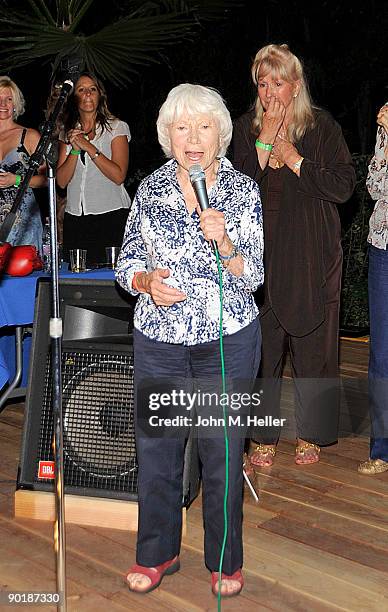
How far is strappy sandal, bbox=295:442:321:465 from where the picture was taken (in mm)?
3449

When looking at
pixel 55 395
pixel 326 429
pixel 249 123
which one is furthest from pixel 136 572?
pixel 249 123

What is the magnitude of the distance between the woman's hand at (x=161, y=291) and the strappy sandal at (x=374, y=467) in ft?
5.44

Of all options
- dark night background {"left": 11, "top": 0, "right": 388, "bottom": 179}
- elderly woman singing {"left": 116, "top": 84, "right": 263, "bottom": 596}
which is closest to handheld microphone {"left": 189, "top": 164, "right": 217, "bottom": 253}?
elderly woman singing {"left": 116, "top": 84, "right": 263, "bottom": 596}

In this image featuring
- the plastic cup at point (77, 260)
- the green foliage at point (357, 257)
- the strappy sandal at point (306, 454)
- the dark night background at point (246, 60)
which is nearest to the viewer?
the plastic cup at point (77, 260)

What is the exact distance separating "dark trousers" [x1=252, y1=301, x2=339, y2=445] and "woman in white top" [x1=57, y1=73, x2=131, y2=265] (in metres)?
1.06

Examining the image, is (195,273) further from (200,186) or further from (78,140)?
(78,140)

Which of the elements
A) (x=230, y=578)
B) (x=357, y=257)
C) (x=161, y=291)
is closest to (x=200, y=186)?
(x=161, y=291)

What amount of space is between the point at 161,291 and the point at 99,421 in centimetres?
99

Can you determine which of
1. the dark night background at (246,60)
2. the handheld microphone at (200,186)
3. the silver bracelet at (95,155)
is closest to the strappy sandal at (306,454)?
the silver bracelet at (95,155)

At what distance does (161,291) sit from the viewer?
6.50ft

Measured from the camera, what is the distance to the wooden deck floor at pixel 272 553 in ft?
7.56

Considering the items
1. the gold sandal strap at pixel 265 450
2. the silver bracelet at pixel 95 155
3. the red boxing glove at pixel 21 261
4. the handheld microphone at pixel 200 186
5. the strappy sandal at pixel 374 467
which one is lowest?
the strappy sandal at pixel 374 467

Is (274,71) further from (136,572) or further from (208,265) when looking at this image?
(136,572)

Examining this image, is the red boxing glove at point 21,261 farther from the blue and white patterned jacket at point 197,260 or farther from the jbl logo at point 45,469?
the blue and white patterned jacket at point 197,260
